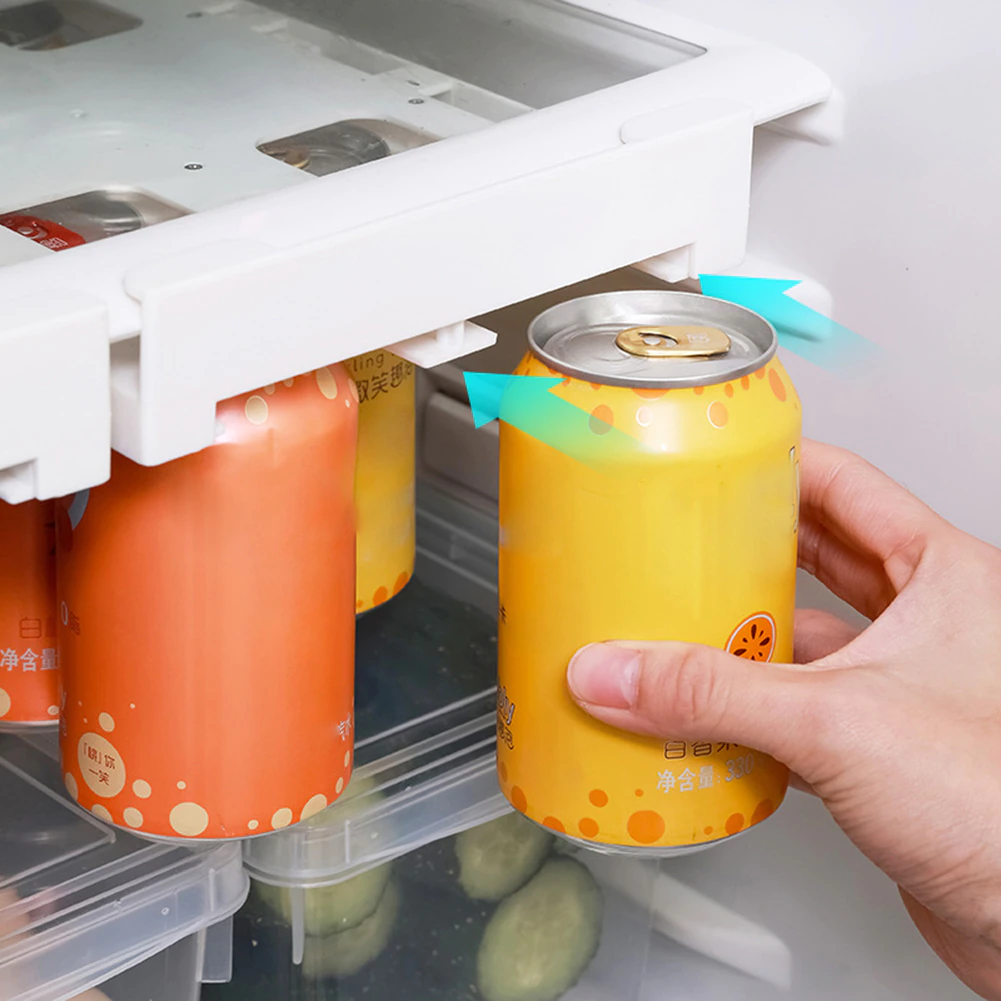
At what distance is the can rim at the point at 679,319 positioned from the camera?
588 millimetres

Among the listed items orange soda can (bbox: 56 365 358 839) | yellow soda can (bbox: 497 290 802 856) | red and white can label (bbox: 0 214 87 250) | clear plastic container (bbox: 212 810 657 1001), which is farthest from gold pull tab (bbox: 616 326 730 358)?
clear plastic container (bbox: 212 810 657 1001)

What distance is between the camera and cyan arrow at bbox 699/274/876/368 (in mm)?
793

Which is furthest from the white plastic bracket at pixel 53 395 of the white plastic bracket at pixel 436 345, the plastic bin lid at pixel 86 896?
the plastic bin lid at pixel 86 896

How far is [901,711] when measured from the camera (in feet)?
2.11

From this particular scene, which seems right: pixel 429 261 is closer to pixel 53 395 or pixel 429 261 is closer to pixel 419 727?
pixel 53 395

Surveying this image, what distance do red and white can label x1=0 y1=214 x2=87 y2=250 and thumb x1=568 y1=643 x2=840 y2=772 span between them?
A: 259mm

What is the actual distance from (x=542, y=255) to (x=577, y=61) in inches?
7.4

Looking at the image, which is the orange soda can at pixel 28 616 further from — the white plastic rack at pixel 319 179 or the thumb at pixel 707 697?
the thumb at pixel 707 697

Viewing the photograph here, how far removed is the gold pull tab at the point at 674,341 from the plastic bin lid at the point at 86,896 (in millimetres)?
304

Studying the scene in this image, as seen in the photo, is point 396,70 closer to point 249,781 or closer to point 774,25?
point 774,25

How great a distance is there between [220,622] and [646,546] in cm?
17

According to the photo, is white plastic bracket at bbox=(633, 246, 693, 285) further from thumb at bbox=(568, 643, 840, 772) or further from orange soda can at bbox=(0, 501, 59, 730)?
orange soda can at bbox=(0, 501, 59, 730)

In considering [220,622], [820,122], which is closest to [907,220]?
[820,122]

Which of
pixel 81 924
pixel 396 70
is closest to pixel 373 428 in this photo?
pixel 396 70
